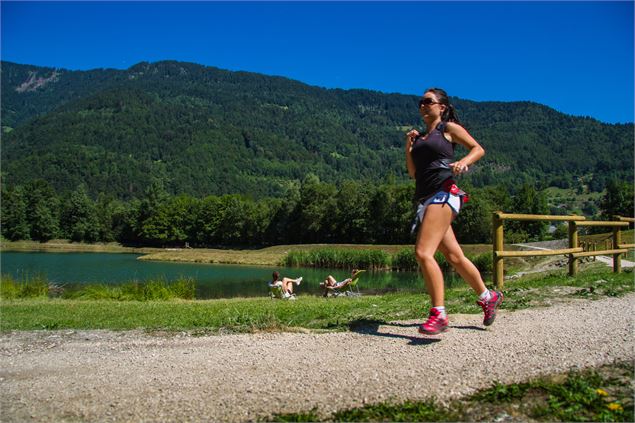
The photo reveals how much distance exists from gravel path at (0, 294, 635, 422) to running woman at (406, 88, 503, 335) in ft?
1.13

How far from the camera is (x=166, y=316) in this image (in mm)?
10242

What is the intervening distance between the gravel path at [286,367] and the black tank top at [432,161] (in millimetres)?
1665

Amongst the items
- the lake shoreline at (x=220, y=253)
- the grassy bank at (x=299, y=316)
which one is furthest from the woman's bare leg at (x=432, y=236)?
the lake shoreline at (x=220, y=253)

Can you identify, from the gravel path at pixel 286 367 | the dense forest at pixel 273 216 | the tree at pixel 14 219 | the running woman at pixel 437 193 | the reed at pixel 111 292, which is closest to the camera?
the gravel path at pixel 286 367

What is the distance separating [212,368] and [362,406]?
169cm

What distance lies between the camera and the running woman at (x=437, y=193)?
19.2 feet

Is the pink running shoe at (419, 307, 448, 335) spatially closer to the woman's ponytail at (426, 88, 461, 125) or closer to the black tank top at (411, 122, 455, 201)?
the black tank top at (411, 122, 455, 201)

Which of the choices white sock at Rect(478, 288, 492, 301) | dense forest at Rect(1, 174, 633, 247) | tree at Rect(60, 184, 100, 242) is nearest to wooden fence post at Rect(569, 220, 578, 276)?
white sock at Rect(478, 288, 492, 301)

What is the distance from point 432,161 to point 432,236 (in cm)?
85

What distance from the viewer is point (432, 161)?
235 inches

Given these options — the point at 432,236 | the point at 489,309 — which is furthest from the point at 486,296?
the point at 432,236

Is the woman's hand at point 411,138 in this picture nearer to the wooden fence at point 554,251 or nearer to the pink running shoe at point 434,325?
the pink running shoe at point 434,325

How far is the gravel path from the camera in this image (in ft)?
13.9

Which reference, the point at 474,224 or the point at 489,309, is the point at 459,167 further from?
the point at 474,224
